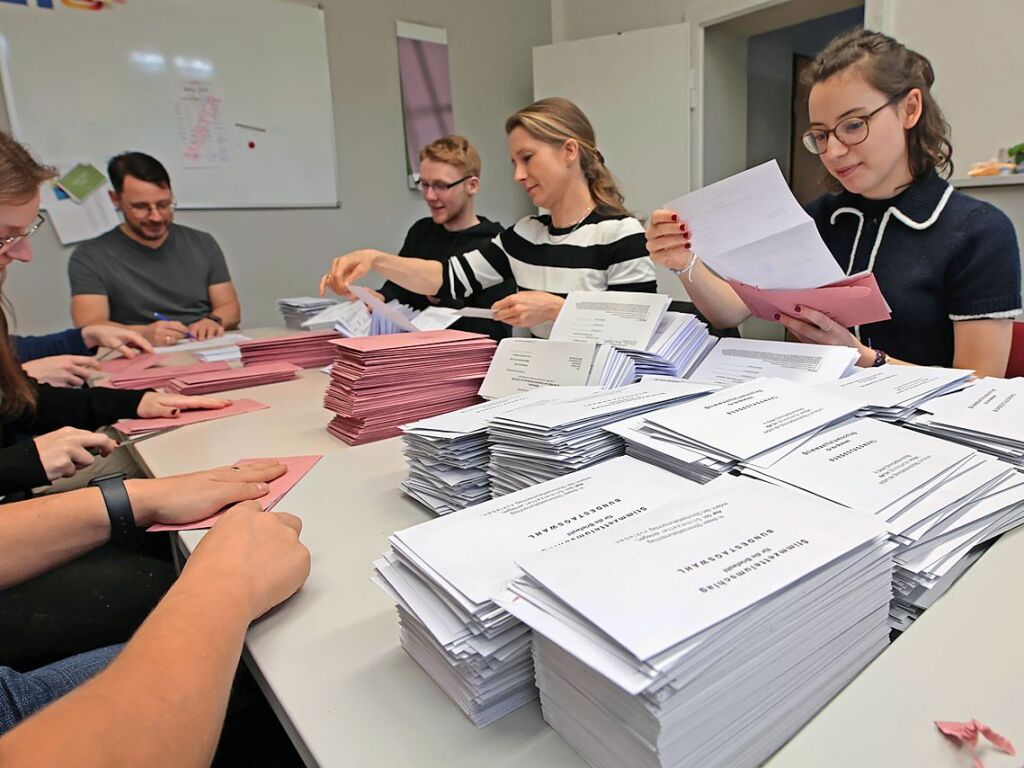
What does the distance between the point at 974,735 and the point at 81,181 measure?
3.52 m

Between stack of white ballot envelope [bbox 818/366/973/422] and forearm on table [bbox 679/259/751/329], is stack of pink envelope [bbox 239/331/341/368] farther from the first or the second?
stack of white ballot envelope [bbox 818/366/973/422]

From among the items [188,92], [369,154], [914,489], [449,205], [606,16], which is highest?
[606,16]

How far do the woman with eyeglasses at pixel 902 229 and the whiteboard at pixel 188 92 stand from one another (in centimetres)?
276

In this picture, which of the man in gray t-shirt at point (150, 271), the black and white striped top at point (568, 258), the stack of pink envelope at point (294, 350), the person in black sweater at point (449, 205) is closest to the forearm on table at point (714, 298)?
the black and white striped top at point (568, 258)

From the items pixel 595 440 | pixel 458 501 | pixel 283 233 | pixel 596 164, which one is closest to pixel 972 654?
pixel 595 440

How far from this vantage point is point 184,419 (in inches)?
54.1

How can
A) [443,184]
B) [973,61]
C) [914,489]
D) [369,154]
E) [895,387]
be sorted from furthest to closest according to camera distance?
[369,154] < [973,61] < [443,184] < [895,387] < [914,489]

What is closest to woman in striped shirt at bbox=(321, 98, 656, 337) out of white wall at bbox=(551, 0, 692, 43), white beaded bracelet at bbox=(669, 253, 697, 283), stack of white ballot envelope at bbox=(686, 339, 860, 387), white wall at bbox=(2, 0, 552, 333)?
white beaded bracelet at bbox=(669, 253, 697, 283)

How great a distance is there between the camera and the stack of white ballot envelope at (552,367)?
1101 mm

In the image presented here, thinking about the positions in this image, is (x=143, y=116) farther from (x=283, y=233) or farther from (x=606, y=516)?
(x=606, y=516)

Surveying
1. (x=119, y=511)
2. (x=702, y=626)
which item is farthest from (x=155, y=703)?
(x=119, y=511)

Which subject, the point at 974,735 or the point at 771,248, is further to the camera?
the point at 771,248

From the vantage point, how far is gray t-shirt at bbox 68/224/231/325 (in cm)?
266

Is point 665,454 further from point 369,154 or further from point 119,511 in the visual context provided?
point 369,154
